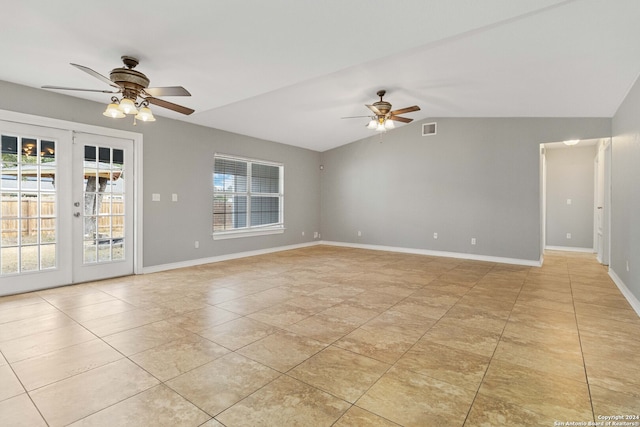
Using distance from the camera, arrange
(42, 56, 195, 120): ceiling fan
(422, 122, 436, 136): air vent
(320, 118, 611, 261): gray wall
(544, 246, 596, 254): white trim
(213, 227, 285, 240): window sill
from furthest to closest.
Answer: (544, 246, 596, 254): white trim, (422, 122, 436, 136): air vent, (213, 227, 285, 240): window sill, (320, 118, 611, 261): gray wall, (42, 56, 195, 120): ceiling fan

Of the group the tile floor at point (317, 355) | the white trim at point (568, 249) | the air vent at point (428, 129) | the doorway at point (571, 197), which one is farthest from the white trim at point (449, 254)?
the air vent at point (428, 129)

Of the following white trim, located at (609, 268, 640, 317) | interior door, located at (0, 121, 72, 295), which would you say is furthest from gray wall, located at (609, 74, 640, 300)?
interior door, located at (0, 121, 72, 295)

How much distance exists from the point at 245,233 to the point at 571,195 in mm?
7644

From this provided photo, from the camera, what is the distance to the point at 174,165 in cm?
541

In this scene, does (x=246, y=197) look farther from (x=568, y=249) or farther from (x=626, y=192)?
(x=568, y=249)

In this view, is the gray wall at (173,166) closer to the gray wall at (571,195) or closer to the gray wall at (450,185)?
the gray wall at (450,185)

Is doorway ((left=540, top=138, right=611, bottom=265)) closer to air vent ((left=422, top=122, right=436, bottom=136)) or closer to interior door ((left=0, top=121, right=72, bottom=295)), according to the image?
air vent ((left=422, top=122, right=436, bottom=136))

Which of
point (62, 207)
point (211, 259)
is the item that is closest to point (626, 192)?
point (211, 259)

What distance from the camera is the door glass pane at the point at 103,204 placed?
4477mm

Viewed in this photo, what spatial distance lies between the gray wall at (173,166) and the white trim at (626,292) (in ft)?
19.8

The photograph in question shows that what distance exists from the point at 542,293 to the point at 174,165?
588 cm

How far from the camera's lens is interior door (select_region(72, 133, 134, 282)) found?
14.3 feet

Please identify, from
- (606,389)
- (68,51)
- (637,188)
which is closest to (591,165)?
(637,188)

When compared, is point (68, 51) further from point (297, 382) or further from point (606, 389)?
→ point (606, 389)
